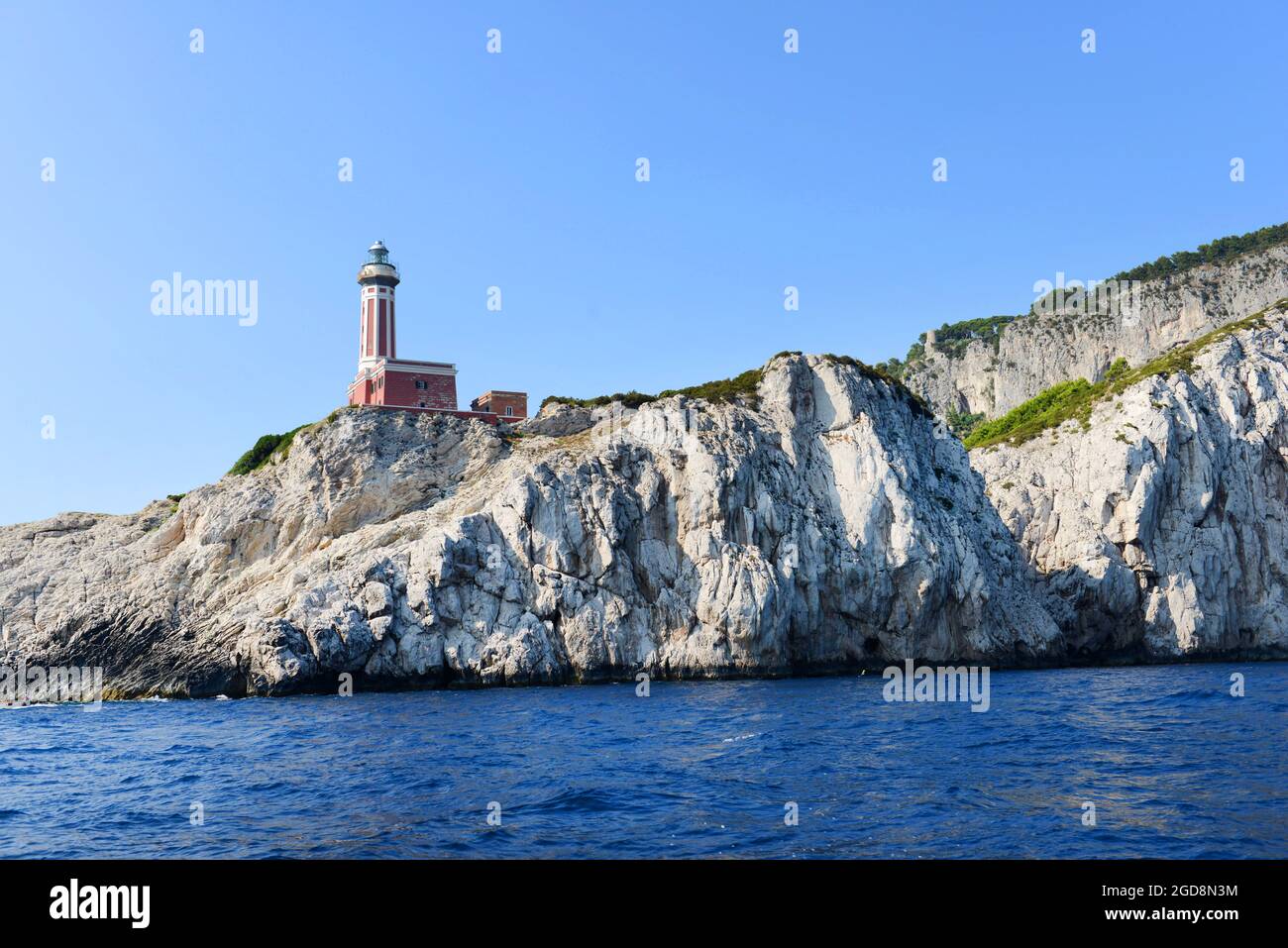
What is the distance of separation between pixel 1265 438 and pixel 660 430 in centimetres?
4838

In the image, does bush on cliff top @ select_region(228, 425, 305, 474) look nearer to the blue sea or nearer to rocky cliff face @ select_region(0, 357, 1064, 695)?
rocky cliff face @ select_region(0, 357, 1064, 695)

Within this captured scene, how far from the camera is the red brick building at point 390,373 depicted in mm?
71688

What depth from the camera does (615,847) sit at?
56.1 feet

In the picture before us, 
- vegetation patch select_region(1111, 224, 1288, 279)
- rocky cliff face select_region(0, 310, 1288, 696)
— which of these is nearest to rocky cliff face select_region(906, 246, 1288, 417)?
vegetation patch select_region(1111, 224, 1288, 279)

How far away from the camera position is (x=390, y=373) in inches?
2817

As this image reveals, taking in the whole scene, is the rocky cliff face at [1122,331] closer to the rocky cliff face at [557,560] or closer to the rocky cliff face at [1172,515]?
the rocky cliff face at [1172,515]

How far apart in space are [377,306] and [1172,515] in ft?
199

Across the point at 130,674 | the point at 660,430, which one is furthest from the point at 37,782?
the point at 660,430

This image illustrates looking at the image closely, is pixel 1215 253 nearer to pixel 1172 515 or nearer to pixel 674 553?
pixel 1172 515

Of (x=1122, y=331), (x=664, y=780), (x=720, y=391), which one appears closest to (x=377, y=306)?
(x=720, y=391)

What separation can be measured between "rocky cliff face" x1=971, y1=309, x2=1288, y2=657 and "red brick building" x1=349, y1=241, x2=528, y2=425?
4026cm

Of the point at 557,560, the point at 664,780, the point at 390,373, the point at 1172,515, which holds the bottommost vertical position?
the point at 664,780

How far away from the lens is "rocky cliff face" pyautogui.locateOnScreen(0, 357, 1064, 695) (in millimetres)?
53312
